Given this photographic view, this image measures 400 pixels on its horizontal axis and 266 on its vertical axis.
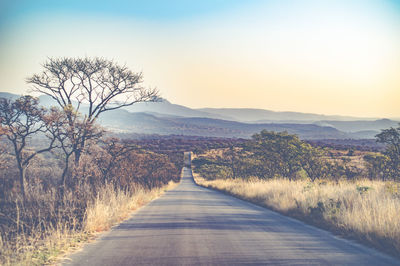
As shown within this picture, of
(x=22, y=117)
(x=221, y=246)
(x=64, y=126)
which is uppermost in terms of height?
(x=22, y=117)

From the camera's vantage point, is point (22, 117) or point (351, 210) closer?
point (351, 210)

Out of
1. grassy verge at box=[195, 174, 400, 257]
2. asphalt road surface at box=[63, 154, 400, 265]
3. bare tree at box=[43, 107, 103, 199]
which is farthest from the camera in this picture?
bare tree at box=[43, 107, 103, 199]

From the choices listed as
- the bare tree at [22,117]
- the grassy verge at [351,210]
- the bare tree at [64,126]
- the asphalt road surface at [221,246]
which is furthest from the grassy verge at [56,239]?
the bare tree at [22,117]

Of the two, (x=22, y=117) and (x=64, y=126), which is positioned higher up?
(x=22, y=117)

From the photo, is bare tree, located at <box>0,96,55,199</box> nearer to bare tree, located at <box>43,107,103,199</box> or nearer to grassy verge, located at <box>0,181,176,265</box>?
bare tree, located at <box>43,107,103,199</box>

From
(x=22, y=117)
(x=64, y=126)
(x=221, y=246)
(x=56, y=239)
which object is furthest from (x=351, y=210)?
(x=22, y=117)

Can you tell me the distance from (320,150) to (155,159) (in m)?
14.5

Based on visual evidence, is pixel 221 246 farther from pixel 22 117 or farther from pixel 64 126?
pixel 22 117

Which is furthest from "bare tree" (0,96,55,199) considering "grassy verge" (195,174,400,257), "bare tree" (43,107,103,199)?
"grassy verge" (195,174,400,257)

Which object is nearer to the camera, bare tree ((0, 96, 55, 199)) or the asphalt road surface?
the asphalt road surface

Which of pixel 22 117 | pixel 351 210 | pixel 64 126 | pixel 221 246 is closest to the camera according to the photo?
pixel 221 246

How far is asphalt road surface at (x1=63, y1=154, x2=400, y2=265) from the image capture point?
5648mm

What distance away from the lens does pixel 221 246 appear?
667 cm

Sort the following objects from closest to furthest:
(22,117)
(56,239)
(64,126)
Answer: (56,239), (64,126), (22,117)
